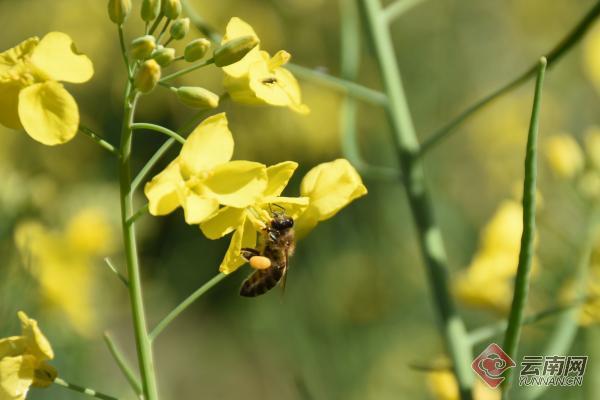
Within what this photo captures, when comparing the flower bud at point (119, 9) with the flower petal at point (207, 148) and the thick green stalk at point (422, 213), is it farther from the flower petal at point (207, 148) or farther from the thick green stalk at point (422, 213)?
the thick green stalk at point (422, 213)

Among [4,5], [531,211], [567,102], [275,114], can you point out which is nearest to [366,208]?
[275,114]

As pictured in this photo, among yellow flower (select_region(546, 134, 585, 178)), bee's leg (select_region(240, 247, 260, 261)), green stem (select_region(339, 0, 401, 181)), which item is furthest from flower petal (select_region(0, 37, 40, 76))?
yellow flower (select_region(546, 134, 585, 178))

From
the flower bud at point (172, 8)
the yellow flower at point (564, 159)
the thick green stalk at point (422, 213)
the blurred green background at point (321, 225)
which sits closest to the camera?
the flower bud at point (172, 8)

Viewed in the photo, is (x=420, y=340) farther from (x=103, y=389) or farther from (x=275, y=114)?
(x=103, y=389)

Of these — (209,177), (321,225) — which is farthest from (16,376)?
(321,225)
